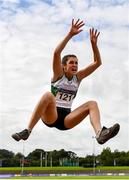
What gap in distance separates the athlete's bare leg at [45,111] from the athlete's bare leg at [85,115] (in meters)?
0.29

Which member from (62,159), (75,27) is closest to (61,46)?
(75,27)

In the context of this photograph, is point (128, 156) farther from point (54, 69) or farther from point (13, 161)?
point (54, 69)

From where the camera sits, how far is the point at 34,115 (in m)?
8.81

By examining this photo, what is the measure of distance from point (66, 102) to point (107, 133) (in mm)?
1154

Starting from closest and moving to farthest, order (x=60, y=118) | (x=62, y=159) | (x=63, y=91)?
(x=60, y=118), (x=63, y=91), (x=62, y=159)

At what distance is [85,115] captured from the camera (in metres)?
8.95

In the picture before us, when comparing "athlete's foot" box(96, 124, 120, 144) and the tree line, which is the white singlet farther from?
the tree line

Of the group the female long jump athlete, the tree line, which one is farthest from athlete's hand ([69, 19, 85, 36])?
the tree line


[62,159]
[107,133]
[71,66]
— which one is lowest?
[107,133]

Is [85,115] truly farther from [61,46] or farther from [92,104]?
[61,46]

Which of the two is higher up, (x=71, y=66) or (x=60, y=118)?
(x=71, y=66)

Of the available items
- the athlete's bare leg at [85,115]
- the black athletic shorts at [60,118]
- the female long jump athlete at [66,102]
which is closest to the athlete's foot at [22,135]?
the female long jump athlete at [66,102]

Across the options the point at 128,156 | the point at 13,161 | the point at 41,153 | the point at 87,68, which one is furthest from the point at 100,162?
the point at 87,68

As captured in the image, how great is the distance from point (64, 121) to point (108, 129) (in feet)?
3.06
